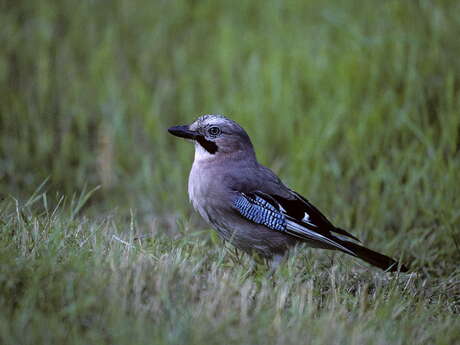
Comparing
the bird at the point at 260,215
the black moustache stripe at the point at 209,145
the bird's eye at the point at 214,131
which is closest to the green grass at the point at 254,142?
the bird at the point at 260,215

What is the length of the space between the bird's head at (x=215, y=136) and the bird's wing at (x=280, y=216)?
0.46 meters

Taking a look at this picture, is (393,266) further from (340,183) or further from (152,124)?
(152,124)

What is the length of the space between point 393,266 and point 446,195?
144 centimetres

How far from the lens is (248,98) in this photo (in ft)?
22.4

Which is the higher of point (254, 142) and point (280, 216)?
point (254, 142)

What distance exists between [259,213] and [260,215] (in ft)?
0.05

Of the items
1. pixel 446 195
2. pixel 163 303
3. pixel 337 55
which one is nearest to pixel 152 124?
pixel 337 55

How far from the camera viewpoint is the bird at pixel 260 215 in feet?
14.0

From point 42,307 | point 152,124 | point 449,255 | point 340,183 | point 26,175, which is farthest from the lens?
point 152,124

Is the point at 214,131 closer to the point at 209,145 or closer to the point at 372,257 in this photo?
the point at 209,145

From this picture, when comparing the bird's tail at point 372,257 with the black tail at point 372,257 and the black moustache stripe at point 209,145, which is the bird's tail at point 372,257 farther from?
the black moustache stripe at point 209,145

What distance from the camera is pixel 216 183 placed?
14.7ft

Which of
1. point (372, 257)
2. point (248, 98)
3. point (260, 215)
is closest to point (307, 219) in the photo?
point (260, 215)

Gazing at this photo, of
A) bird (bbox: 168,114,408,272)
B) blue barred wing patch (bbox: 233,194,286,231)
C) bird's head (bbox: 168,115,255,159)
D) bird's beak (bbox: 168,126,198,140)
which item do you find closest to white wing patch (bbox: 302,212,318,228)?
bird (bbox: 168,114,408,272)
